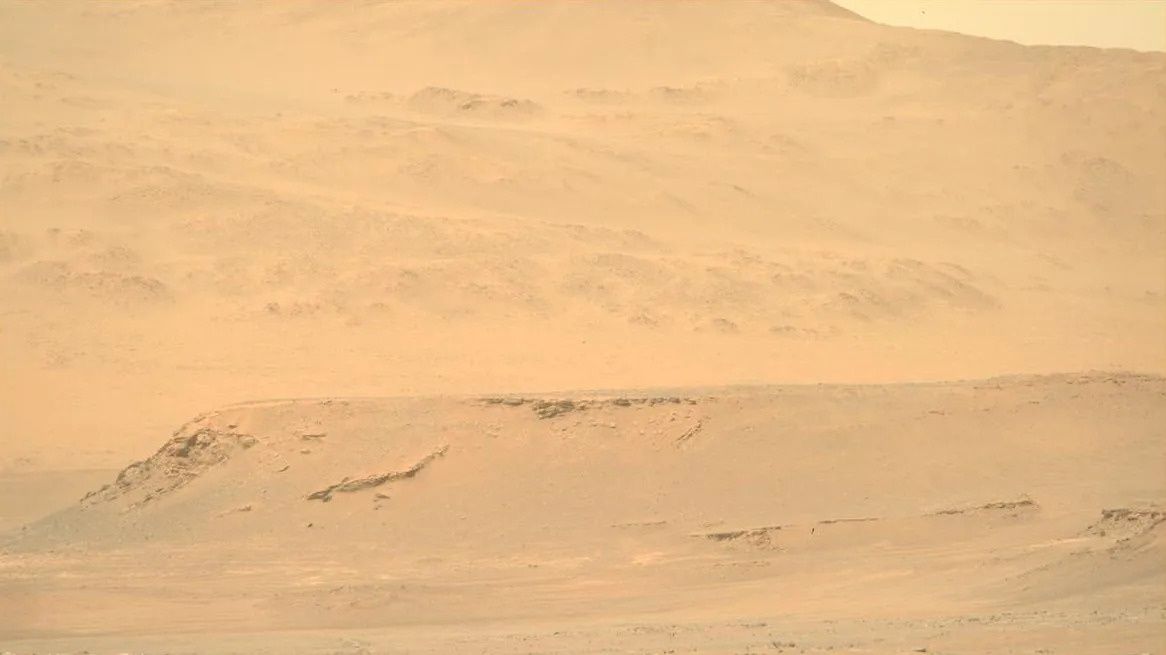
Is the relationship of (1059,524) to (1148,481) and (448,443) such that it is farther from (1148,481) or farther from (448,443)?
(448,443)

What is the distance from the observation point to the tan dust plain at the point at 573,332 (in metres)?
10.6

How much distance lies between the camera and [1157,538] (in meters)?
10.3

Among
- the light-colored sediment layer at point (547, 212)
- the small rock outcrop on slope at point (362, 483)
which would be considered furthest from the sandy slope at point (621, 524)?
the light-colored sediment layer at point (547, 212)

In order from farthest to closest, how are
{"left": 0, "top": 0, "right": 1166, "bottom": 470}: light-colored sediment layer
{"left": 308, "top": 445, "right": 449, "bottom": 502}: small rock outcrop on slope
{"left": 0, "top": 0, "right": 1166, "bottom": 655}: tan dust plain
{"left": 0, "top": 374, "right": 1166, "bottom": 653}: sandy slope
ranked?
{"left": 0, "top": 0, "right": 1166, "bottom": 470}: light-colored sediment layer
{"left": 308, "top": 445, "right": 449, "bottom": 502}: small rock outcrop on slope
{"left": 0, "top": 0, "right": 1166, "bottom": 655}: tan dust plain
{"left": 0, "top": 374, "right": 1166, "bottom": 653}: sandy slope

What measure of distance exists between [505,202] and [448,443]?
49.4ft

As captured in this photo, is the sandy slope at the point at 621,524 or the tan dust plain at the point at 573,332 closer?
the sandy slope at the point at 621,524

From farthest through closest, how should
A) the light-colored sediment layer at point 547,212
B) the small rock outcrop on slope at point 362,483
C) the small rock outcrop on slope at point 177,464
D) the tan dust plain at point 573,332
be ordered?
the light-colored sediment layer at point 547,212
the small rock outcrop on slope at point 177,464
the small rock outcrop on slope at point 362,483
the tan dust plain at point 573,332

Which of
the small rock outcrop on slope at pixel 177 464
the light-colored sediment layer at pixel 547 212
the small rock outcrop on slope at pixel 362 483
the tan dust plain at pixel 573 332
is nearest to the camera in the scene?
the tan dust plain at pixel 573 332

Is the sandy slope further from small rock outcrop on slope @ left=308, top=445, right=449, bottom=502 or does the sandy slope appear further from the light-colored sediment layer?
the light-colored sediment layer

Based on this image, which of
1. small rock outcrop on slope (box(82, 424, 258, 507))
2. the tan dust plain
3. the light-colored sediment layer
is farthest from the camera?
the light-colored sediment layer

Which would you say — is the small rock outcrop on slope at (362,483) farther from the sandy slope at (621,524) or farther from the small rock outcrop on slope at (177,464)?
the small rock outcrop on slope at (177,464)

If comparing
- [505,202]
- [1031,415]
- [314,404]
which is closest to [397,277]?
[505,202]

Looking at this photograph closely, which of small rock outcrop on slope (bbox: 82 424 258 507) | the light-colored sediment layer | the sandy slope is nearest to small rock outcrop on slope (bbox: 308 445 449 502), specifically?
the sandy slope

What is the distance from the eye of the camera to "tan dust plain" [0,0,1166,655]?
10602mm
